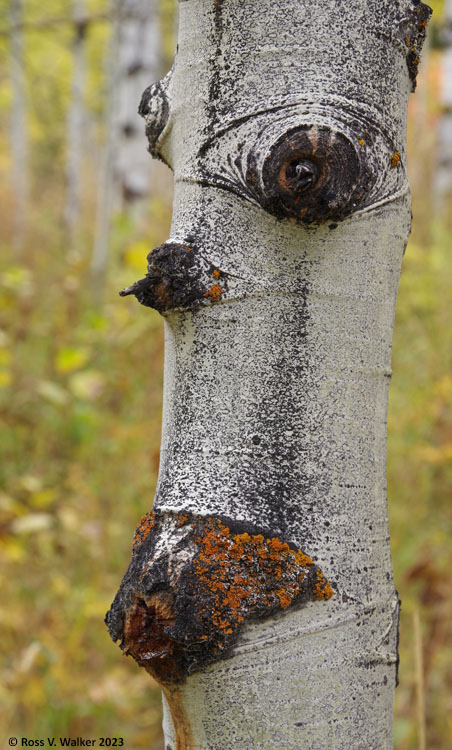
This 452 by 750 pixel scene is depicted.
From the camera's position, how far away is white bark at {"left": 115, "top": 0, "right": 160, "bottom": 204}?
6160mm

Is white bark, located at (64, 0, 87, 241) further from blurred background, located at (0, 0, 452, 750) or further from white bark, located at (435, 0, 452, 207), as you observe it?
white bark, located at (435, 0, 452, 207)

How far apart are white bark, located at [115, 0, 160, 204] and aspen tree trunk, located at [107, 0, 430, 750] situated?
572 centimetres

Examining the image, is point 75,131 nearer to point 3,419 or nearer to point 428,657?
point 3,419

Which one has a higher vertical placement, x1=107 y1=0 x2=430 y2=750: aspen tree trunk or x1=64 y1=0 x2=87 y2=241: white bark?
x1=64 y1=0 x2=87 y2=241: white bark

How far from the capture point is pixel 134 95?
6.17 metres

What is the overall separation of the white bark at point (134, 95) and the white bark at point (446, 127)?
2676 mm

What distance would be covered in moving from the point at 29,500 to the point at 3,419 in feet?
1.65

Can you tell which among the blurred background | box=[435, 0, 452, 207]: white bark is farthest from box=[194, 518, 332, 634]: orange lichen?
box=[435, 0, 452, 207]: white bark

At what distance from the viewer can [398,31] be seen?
0.73 meters

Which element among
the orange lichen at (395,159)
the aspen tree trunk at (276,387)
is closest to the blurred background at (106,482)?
the aspen tree trunk at (276,387)

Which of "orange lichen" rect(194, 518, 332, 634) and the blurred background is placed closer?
"orange lichen" rect(194, 518, 332, 634)

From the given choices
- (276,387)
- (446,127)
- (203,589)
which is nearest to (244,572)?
(203,589)

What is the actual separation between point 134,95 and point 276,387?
20.0 ft

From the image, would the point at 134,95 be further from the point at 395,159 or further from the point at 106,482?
the point at 395,159
